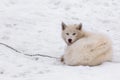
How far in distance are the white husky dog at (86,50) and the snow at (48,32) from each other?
0.15 metres

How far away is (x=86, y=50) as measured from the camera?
617cm

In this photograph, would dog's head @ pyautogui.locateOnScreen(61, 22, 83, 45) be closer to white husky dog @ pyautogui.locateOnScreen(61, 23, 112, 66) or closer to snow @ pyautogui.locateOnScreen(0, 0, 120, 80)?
white husky dog @ pyautogui.locateOnScreen(61, 23, 112, 66)

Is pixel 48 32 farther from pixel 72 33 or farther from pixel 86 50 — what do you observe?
pixel 86 50

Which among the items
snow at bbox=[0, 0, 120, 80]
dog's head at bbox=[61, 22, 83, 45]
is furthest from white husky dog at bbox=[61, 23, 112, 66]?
snow at bbox=[0, 0, 120, 80]

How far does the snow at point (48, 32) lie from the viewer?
5.88 m

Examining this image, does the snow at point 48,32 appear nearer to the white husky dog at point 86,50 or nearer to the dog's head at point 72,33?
the white husky dog at point 86,50

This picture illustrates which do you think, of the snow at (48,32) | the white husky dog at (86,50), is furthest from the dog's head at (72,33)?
the snow at (48,32)

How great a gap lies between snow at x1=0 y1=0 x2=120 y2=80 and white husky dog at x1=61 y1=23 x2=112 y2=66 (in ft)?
0.49

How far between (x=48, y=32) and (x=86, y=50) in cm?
261

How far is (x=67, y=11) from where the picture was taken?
9906 mm

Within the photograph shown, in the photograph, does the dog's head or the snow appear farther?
the dog's head

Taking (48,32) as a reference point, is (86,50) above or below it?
above

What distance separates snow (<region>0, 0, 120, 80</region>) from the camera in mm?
5881

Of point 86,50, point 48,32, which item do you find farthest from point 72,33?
point 48,32
